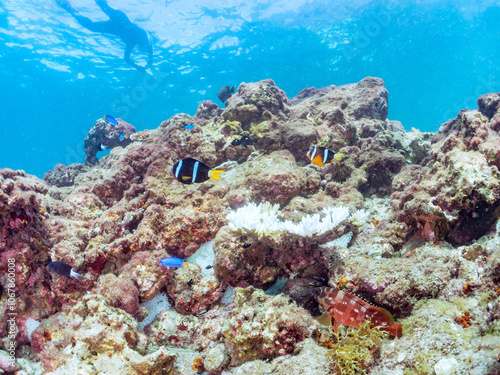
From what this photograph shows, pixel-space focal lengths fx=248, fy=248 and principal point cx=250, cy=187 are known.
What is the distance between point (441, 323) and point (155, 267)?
3.47m

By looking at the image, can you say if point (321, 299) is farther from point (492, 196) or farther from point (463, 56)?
point (463, 56)

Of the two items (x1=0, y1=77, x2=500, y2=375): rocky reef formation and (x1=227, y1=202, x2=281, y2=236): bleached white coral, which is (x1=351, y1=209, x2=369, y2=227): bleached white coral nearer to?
(x1=0, y1=77, x2=500, y2=375): rocky reef formation

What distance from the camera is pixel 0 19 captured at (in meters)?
20.2

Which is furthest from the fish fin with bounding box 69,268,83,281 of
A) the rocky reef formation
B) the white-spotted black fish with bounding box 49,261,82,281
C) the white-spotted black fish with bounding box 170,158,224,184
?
the white-spotted black fish with bounding box 170,158,224,184

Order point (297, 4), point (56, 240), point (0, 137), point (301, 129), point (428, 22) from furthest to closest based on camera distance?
1. point (0, 137)
2. point (428, 22)
3. point (297, 4)
4. point (301, 129)
5. point (56, 240)

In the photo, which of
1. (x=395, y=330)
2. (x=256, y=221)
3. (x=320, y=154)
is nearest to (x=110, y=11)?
(x=320, y=154)

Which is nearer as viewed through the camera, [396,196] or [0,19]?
[396,196]

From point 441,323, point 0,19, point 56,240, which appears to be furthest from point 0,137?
point 441,323

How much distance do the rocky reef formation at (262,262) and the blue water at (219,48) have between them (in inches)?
941

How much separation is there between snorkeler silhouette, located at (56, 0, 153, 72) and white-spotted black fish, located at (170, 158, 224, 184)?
2466 cm

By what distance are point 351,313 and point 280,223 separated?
4.15ft

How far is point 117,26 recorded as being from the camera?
2225 centimetres

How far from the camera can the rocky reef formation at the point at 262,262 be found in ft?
7.05

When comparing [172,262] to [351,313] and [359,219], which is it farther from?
[359,219]
